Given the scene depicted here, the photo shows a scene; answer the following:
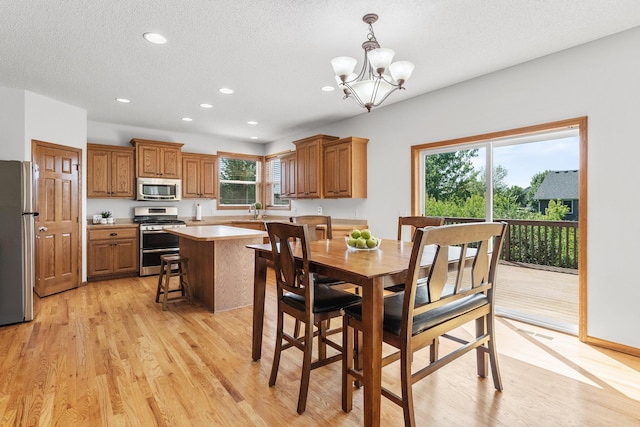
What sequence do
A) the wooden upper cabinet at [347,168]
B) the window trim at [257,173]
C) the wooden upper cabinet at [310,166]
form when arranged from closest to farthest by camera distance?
the wooden upper cabinet at [347,168], the wooden upper cabinet at [310,166], the window trim at [257,173]

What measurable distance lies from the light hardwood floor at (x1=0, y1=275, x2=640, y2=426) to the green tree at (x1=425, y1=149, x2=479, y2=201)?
5.20 feet

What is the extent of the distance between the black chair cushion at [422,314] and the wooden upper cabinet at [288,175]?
424 cm

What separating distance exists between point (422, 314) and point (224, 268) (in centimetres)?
253

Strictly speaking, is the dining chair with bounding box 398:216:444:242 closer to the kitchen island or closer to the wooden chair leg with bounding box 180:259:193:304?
the kitchen island

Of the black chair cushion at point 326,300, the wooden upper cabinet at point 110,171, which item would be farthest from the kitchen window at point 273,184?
the black chair cushion at point 326,300

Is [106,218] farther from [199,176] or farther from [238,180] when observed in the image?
[238,180]

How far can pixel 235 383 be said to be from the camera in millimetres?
2199

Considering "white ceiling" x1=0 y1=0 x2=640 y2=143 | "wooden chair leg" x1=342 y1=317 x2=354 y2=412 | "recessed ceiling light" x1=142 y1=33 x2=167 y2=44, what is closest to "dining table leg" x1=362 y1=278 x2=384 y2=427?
"wooden chair leg" x1=342 y1=317 x2=354 y2=412

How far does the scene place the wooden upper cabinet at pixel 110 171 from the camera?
522 cm

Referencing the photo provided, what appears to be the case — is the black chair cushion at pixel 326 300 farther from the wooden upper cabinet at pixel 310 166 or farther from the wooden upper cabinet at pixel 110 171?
the wooden upper cabinet at pixel 110 171

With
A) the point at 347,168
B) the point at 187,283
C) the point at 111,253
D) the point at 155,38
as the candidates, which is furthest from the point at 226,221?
the point at 155,38

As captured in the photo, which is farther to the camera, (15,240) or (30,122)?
(30,122)

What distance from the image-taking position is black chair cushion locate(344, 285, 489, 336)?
5.48 ft

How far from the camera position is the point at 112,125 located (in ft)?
18.5
